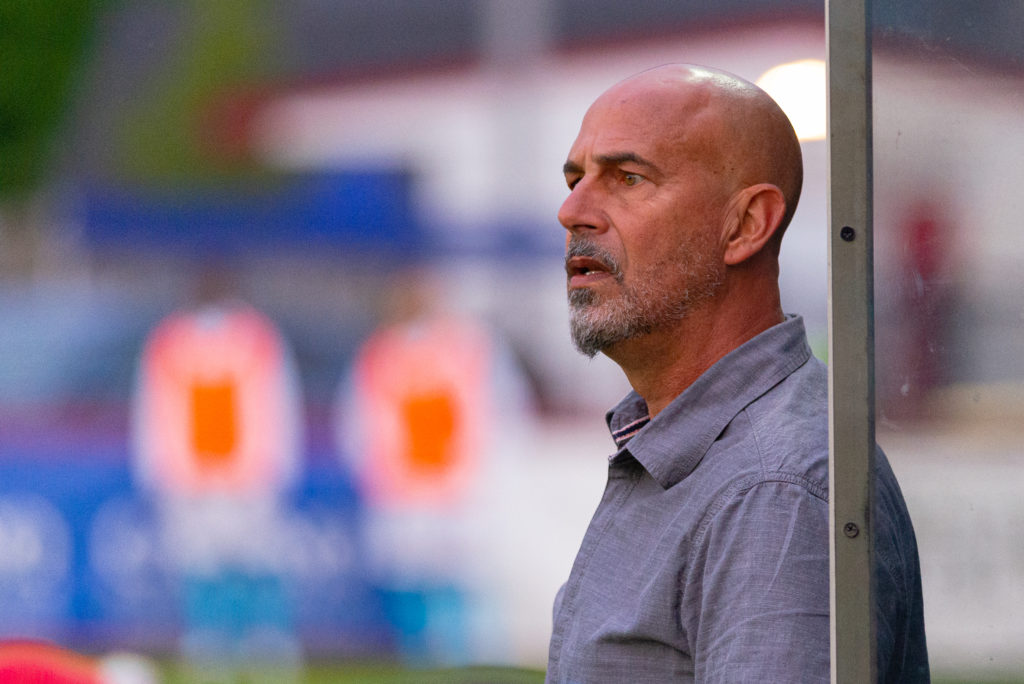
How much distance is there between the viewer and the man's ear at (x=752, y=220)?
119 centimetres

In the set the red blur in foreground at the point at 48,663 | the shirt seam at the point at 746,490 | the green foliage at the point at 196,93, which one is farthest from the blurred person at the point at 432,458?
the shirt seam at the point at 746,490

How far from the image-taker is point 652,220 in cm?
120

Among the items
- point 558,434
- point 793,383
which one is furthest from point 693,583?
point 558,434

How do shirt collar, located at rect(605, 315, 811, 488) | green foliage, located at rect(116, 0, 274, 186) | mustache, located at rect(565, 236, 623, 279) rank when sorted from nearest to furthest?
shirt collar, located at rect(605, 315, 811, 488) < mustache, located at rect(565, 236, 623, 279) < green foliage, located at rect(116, 0, 274, 186)

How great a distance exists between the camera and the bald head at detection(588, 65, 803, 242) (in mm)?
1191

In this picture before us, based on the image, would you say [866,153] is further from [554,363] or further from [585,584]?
[554,363]

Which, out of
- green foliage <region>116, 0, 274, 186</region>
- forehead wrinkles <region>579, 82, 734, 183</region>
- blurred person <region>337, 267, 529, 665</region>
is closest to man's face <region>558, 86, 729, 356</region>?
forehead wrinkles <region>579, 82, 734, 183</region>

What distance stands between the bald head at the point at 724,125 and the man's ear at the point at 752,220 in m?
0.01

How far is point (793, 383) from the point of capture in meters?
1.12

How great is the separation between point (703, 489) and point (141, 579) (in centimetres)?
237

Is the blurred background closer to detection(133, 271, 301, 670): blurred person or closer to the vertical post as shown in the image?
detection(133, 271, 301, 670): blurred person

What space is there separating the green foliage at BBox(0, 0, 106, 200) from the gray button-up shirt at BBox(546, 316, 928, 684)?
2.59 meters

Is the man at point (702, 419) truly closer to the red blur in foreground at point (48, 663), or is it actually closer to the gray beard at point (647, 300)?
the gray beard at point (647, 300)

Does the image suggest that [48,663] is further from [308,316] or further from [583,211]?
[583,211]
